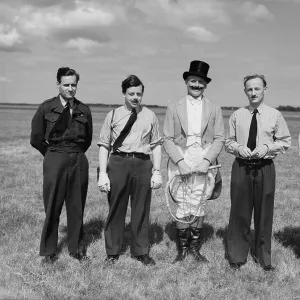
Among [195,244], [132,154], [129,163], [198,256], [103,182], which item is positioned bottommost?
[198,256]

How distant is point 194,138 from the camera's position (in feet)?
17.9

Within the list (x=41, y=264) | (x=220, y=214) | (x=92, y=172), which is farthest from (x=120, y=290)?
(x=92, y=172)

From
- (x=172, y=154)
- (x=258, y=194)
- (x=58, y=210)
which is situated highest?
(x=172, y=154)

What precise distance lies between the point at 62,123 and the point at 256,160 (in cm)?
251

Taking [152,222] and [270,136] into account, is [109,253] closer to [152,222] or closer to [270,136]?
[152,222]

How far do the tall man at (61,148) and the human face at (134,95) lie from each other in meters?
0.65

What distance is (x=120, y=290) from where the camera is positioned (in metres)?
4.77

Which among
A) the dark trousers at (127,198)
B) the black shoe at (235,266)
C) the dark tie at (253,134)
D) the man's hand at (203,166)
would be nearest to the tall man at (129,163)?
the dark trousers at (127,198)

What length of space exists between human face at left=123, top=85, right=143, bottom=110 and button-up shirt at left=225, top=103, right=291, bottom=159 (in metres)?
1.29

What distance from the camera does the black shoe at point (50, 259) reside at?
5.50m

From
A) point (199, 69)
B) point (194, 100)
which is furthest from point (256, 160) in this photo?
point (199, 69)

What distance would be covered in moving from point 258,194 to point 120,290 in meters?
2.11

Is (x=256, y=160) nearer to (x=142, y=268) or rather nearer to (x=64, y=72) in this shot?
(x=142, y=268)

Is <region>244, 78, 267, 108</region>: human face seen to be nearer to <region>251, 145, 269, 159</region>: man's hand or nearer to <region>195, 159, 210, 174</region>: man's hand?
<region>251, 145, 269, 159</region>: man's hand
